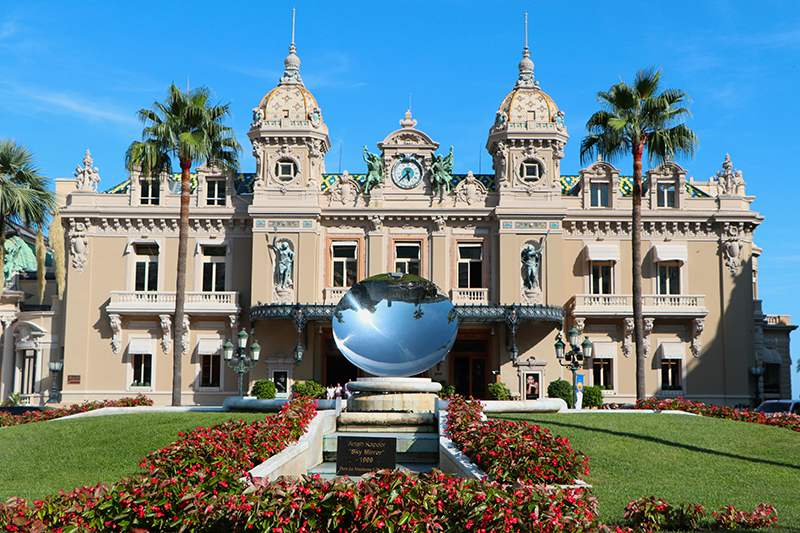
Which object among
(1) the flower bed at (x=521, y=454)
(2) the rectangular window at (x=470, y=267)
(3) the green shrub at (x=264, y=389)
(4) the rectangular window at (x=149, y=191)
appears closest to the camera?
(1) the flower bed at (x=521, y=454)

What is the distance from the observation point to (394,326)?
1988 cm

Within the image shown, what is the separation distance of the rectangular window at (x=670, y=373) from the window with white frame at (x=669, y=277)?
11.7 ft

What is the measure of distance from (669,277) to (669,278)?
0.05 metres

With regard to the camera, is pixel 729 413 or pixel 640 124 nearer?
pixel 729 413

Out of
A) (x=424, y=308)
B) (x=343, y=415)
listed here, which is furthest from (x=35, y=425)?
(x=424, y=308)

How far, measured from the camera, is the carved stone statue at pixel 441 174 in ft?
121

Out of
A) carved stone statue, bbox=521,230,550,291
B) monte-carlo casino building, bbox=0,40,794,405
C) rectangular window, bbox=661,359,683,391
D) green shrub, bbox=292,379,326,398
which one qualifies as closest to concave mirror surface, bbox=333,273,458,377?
green shrub, bbox=292,379,326,398

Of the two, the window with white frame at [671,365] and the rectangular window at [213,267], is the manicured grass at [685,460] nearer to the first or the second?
the window with white frame at [671,365]

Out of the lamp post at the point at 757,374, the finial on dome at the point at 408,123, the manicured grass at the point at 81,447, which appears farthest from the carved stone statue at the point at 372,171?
the lamp post at the point at 757,374

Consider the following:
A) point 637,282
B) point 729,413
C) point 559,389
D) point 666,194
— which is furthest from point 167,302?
point 666,194

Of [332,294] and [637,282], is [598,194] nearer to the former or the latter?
[637,282]

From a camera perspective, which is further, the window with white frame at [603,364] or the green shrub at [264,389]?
the window with white frame at [603,364]

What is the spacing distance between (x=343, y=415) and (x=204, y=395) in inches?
813

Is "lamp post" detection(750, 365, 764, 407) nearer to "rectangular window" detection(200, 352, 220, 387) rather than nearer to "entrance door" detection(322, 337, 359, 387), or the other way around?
"entrance door" detection(322, 337, 359, 387)
